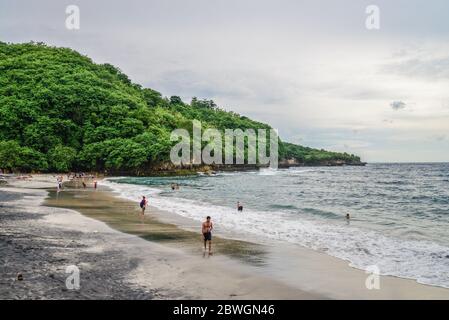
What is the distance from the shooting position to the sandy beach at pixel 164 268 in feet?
41.8

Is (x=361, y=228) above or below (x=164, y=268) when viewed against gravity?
below

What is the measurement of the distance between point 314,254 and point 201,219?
43.9ft

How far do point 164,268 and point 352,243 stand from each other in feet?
38.2

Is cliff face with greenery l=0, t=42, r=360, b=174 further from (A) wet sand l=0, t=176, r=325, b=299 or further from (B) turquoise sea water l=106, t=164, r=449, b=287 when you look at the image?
(A) wet sand l=0, t=176, r=325, b=299

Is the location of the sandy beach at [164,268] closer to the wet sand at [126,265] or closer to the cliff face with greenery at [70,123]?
the wet sand at [126,265]

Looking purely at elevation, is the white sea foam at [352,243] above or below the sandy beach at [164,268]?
below

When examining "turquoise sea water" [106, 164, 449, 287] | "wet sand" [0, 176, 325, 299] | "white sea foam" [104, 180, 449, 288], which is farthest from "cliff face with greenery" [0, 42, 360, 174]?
"wet sand" [0, 176, 325, 299]

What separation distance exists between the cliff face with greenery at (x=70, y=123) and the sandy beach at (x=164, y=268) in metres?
84.5

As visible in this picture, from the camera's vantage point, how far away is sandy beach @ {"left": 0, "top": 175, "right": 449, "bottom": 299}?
41.8 ft

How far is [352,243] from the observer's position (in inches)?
881

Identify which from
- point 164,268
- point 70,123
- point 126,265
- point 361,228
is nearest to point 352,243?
point 361,228

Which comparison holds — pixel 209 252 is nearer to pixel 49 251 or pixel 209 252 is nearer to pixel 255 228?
pixel 49 251

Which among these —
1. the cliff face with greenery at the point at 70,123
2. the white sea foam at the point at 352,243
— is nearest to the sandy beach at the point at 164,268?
the white sea foam at the point at 352,243

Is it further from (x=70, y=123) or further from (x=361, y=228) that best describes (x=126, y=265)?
(x=70, y=123)
